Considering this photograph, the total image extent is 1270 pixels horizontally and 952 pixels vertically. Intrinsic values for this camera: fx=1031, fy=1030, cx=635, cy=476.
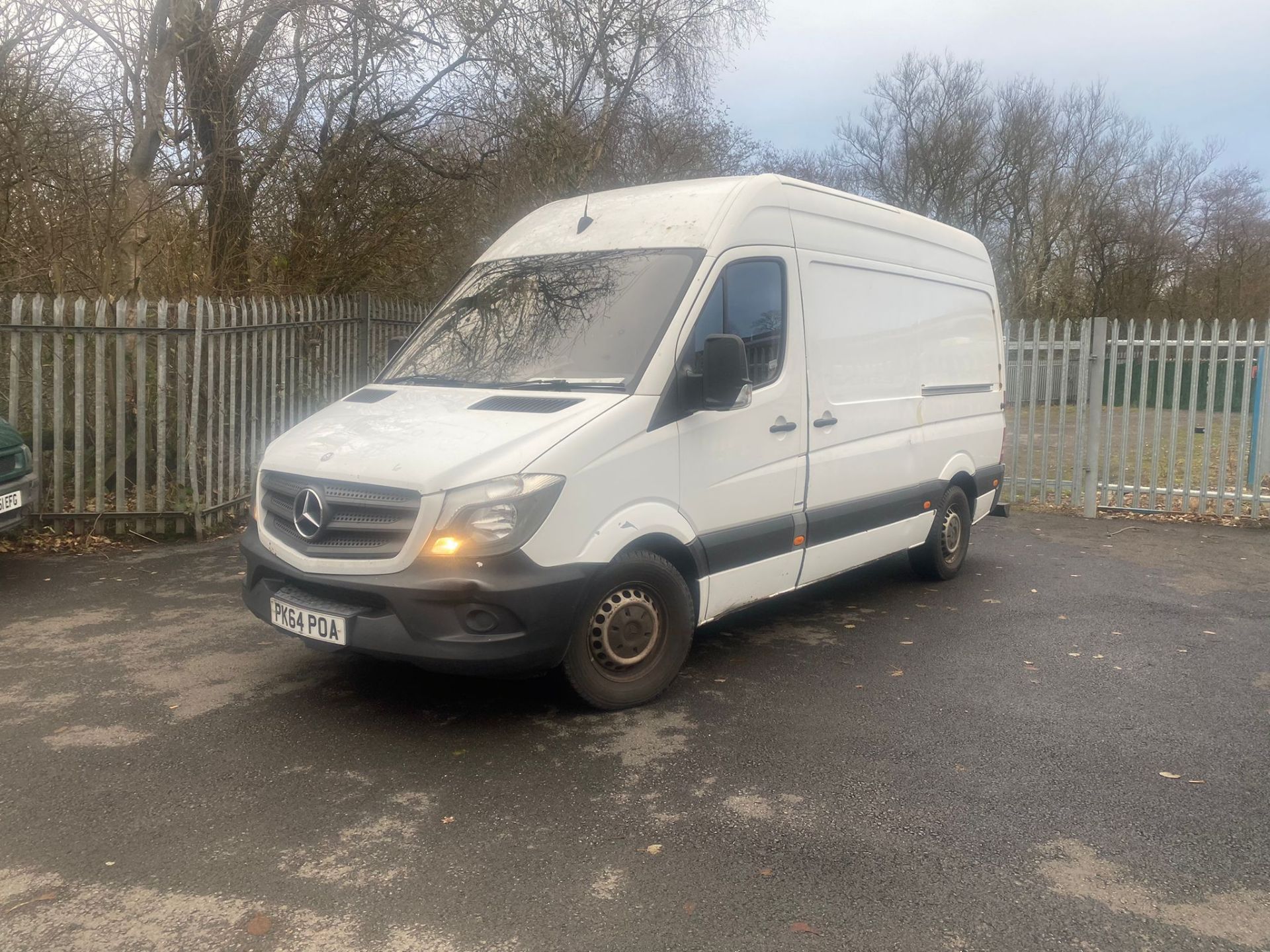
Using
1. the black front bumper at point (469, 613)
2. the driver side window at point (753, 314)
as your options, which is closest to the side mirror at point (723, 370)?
the driver side window at point (753, 314)

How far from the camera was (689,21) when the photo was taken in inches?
613

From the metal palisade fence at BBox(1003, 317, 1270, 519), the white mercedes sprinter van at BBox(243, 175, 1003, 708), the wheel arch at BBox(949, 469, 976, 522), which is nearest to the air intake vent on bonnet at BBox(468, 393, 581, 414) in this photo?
the white mercedes sprinter van at BBox(243, 175, 1003, 708)

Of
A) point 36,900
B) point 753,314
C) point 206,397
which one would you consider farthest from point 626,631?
point 206,397

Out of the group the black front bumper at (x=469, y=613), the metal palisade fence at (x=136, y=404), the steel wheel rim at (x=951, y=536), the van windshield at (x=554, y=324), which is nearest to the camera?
the black front bumper at (x=469, y=613)

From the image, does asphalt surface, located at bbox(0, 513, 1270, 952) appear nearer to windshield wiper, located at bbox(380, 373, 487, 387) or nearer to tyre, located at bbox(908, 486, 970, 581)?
tyre, located at bbox(908, 486, 970, 581)

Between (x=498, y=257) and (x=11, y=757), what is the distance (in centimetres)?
339

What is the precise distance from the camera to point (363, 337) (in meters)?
10.8

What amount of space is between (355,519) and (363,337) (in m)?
7.02

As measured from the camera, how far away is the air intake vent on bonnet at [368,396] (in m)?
5.09

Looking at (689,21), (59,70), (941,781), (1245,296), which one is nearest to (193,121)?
(59,70)

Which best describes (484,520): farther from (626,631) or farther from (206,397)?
(206,397)

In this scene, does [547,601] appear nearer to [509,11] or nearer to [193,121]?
[193,121]

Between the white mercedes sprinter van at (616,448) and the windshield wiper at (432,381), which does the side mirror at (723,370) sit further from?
the windshield wiper at (432,381)

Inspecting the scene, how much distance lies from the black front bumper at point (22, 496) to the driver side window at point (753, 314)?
182 inches
